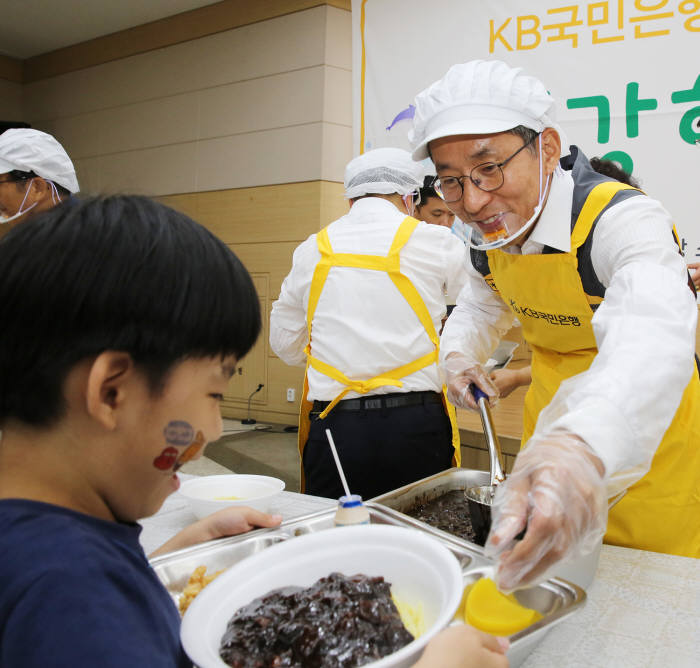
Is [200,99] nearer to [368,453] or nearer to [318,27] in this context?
[318,27]

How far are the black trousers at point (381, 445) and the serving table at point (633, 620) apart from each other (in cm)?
92

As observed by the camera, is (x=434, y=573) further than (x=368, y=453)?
No

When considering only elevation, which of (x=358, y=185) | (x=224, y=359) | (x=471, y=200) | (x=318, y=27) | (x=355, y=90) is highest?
(x=318, y=27)

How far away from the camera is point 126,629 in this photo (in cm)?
54

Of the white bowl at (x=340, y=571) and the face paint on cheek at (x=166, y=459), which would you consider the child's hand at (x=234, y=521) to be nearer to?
the white bowl at (x=340, y=571)

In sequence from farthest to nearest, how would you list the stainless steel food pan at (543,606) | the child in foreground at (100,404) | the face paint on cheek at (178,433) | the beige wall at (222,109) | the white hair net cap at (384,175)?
the beige wall at (222,109) < the white hair net cap at (384,175) < the stainless steel food pan at (543,606) < the face paint on cheek at (178,433) < the child in foreground at (100,404)

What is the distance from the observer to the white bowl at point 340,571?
30.7 inches

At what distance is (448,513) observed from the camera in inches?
55.1

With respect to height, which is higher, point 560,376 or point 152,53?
point 152,53

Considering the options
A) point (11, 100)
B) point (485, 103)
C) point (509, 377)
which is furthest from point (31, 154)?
point (11, 100)

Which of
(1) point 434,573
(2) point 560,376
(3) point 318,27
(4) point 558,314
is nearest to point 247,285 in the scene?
(1) point 434,573

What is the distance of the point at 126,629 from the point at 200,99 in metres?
4.99

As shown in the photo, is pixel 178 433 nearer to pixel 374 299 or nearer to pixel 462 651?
pixel 462 651

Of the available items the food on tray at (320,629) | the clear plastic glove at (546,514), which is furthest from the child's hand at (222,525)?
the clear plastic glove at (546,514)
